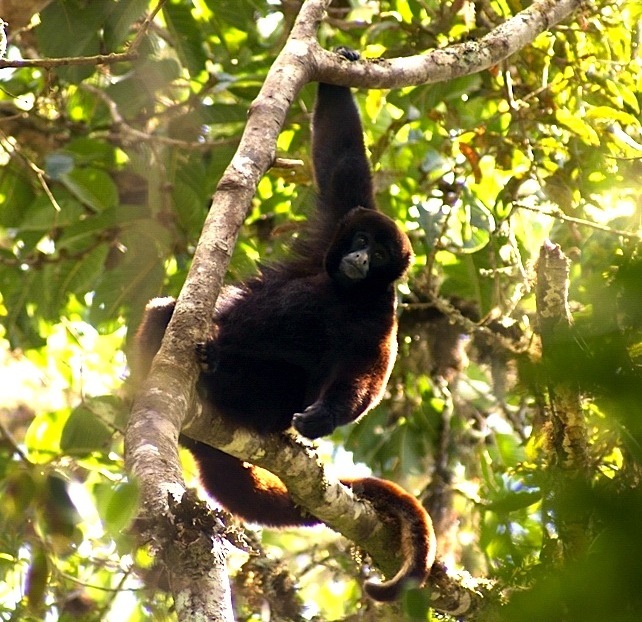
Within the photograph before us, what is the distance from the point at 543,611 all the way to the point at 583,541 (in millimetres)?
308

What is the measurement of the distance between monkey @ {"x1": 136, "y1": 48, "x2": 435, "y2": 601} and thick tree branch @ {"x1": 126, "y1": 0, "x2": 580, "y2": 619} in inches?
6.0

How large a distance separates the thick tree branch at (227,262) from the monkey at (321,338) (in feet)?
0.50

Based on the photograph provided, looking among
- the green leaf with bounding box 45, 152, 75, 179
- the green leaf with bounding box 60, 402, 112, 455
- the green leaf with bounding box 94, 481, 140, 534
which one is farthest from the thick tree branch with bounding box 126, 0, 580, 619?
the green leaf with bounding box 45, 152, 75, 179


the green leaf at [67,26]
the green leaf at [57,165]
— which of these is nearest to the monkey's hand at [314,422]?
the green leaf at [57,165]

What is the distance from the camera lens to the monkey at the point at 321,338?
3740 mm

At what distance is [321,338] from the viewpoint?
13.6 feet

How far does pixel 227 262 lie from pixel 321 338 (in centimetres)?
141

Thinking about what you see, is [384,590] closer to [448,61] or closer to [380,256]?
[380,256]

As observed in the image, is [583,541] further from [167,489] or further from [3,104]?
[3,104]

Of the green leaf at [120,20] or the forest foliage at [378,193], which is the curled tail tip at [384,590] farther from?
the green leaf at [120,20]

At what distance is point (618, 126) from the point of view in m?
5.02

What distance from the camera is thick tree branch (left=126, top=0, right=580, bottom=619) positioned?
216cm

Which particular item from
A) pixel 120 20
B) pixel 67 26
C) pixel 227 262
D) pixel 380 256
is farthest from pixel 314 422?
pixel 67 26

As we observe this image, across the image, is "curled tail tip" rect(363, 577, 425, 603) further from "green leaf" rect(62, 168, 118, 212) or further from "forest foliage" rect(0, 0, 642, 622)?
"green leaf" rect(62, 168, 118, 212)
